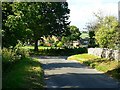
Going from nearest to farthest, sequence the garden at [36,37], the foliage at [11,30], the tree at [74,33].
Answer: the garden at [36,37] < the foliage at [11,30] < the tree at [74,33]

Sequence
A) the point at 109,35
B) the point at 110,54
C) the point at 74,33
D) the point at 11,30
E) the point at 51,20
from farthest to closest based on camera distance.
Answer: the point at 74,33 → the point at 51,20 → the point at 109,35 → the point at 110,54 → the point at 11,30

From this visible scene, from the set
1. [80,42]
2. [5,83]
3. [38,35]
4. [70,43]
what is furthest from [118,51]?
[80,42]

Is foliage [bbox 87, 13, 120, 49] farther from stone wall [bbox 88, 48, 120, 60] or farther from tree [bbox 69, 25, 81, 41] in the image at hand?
tree [bbox 69, 25, 81, 41]

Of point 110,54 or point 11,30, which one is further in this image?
point 110,54

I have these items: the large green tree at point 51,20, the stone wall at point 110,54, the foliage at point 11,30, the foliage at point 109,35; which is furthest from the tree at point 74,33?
the foliage at point 11,30

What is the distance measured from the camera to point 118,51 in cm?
3331

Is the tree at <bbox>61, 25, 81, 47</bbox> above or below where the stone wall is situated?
above

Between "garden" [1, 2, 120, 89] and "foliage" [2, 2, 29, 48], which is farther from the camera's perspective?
"foliage" [2, 2, 29, 48]

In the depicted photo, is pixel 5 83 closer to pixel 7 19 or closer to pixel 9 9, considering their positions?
pixel 7 19

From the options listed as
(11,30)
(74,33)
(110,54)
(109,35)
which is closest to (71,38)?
(74,33)

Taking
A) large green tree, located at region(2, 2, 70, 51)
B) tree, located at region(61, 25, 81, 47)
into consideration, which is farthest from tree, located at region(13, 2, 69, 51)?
tree, located at region(61, 25, 81, 47)

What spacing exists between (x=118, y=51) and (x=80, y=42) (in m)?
83.8

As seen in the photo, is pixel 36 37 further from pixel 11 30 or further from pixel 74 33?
pixel 11 30

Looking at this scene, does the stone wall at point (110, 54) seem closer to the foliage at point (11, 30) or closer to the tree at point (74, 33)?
the foliage at point (11, 30)
